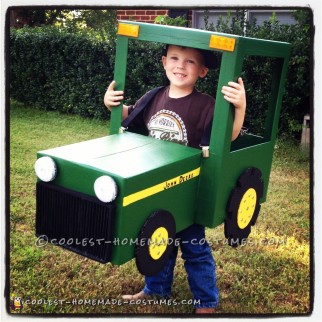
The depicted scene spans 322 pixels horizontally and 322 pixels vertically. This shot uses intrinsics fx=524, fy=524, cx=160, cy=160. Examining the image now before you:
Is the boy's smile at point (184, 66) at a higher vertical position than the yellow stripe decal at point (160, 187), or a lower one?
higher

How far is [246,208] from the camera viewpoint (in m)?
1.46

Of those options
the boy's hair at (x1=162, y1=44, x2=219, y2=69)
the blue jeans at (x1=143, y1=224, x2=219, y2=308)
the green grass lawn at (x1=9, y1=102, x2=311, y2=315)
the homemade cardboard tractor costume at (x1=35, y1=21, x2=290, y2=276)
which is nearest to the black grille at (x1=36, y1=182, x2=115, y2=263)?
the homemade cardboard tractor costume at (x1=35, y1=21, x2=290, y2=276)

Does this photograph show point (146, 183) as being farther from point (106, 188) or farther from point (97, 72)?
point (97, 72)

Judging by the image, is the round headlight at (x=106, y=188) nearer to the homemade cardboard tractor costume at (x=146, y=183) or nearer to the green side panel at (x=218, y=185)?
the homemade cardboard tractor costume at (x=146, y=183)

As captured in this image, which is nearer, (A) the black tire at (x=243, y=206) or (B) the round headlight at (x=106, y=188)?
(B) the round headlight at (x=106, y=188)

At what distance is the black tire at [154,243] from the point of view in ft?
3.80

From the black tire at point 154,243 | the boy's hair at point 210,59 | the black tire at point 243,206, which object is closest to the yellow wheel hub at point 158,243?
the black tire at point 154,243

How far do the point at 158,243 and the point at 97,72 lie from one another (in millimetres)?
794

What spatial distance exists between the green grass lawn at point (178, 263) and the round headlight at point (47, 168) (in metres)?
0.28

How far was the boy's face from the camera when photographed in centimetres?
139

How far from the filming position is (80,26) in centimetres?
155

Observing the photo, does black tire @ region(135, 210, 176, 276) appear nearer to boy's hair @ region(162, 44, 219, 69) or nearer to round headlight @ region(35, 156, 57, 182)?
round headlight @ region(35, 156, 57, 182)

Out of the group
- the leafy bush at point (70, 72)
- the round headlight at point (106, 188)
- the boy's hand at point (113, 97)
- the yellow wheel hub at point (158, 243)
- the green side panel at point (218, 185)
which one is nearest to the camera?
the round headlight at point (106, 188)

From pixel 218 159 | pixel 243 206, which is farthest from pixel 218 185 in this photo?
pixel 243 206
